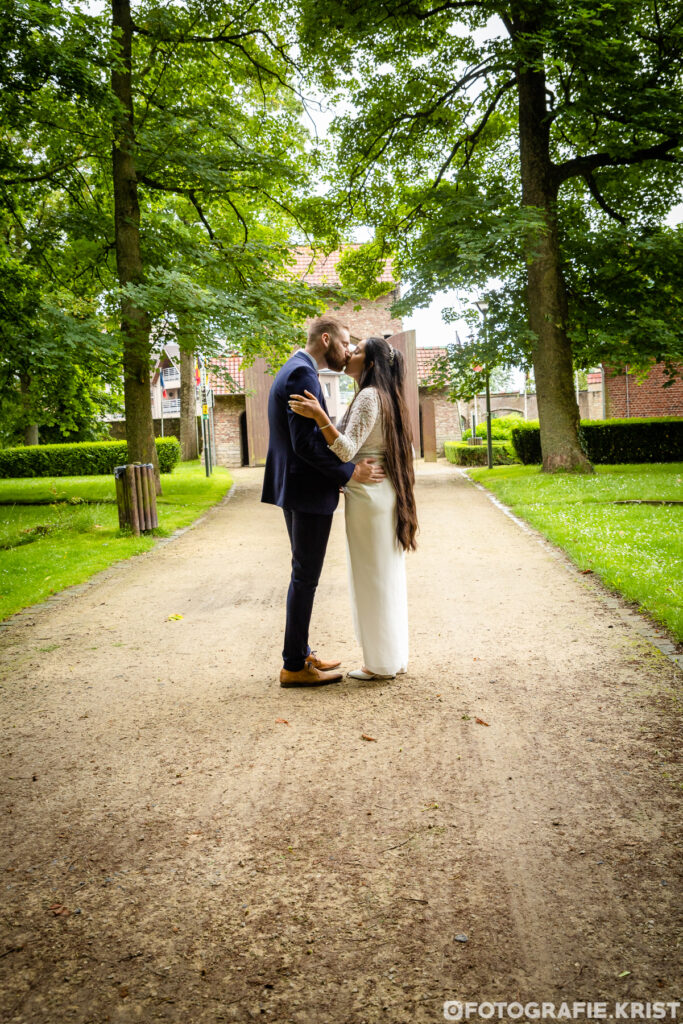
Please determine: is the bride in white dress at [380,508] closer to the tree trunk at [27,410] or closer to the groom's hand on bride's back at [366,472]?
the groom's hand on bride's back at [366,472]

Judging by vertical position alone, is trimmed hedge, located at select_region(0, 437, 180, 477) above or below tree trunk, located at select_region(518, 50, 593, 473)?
below

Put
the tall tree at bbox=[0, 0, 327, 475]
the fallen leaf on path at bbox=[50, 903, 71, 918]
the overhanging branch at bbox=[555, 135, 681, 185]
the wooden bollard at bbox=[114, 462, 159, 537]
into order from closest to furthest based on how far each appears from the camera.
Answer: the fallen leaf on path at bbox=[50, 903, 71, 918], the wooden bollard at bbox=[114, 462, 159, 537], the tall tree at bbox=[0, 0, 327, 475], the overhanging branch at bbox=[555, 135, 681, 185]

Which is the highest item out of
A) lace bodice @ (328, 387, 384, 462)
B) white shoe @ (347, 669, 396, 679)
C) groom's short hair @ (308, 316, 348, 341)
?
groom's short hair @ (308, 316, 348, 341)

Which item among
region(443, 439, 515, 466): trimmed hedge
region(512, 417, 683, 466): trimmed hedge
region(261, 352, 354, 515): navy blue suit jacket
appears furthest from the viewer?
region(443, 439, 515, 466): trimmed hedge

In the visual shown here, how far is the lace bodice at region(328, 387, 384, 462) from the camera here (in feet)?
14.9

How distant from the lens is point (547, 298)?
18.1 metres

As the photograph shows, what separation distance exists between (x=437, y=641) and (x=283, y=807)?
2.68 metres

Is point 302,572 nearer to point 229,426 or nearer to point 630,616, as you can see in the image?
point 630,616

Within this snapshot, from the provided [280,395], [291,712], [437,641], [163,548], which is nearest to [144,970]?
[291,712]

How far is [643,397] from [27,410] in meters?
24.3

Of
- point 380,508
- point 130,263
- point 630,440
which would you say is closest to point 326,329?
point 380,508

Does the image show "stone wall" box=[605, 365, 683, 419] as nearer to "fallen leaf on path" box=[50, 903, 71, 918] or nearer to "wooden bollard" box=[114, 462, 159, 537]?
"wooden bollard" box=[114, 462, 159, 537]

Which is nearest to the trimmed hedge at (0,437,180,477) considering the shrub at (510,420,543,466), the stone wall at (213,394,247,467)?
the stone wall at (213,394,247,467)

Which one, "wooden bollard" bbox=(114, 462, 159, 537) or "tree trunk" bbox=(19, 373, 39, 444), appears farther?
"tree trunk" bbox=(19, 373, 39, 444)
